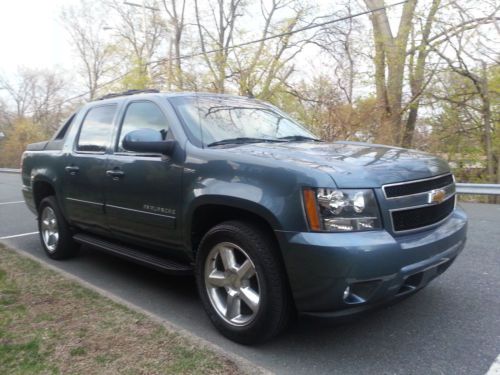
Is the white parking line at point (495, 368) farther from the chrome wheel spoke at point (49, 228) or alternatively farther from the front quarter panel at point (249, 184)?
the chrome wheel spoke at point (49, 228)

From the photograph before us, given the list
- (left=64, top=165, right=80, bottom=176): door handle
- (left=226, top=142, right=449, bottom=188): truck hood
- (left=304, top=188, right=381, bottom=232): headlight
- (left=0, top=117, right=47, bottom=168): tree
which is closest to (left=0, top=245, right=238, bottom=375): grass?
(left=304, top=188, right=381, bottom=232): headlight

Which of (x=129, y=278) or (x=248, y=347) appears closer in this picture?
(x=248, y=347)

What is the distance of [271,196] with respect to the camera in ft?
9.21

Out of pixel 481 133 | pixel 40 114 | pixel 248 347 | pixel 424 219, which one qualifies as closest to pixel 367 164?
pixel 424 219

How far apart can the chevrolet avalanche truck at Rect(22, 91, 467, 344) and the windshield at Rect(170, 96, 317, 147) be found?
2cm

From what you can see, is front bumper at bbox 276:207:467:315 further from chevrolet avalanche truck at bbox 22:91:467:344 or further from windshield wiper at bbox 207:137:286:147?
windshield wiper at bbox 207:137:286:147

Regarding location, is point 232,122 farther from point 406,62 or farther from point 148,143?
point 406,62

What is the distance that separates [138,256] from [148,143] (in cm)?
111

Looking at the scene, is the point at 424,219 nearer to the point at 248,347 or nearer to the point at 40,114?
the point at 248,347

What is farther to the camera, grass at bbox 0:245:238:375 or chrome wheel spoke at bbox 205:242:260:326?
chrome wheel spoke at bbox 205:242:260:326

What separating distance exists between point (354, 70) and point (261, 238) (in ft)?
45.9

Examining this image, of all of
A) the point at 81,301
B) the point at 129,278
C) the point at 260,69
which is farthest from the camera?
the point at 260,69

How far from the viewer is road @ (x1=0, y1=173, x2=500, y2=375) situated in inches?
110

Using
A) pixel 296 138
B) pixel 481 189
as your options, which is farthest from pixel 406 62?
pixel 296 138
